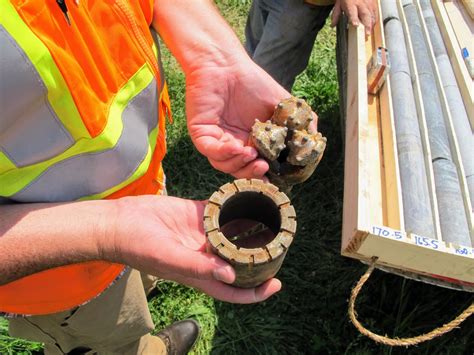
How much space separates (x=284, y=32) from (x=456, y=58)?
1.30m

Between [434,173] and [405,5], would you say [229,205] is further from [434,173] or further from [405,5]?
[405,5]

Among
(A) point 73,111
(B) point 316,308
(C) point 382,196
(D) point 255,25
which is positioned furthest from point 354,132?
(A) point 73,111

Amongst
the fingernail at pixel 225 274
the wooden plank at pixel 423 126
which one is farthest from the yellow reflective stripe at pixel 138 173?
the wooden plank at pixel 423 126

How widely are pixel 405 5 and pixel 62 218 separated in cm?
333

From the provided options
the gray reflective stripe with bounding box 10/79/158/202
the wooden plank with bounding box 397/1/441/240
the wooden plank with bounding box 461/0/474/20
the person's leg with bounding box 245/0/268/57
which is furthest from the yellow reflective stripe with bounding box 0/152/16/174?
the wooden plank with bounding box 461/0/474/20

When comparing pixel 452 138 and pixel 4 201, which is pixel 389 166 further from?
pixel 4 201

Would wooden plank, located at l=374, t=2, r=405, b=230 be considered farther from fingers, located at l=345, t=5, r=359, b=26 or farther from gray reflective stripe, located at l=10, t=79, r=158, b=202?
gray reflective stripe, located at l=10, t=79, r=158, b=202

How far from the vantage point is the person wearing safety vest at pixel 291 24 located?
3.44 meters

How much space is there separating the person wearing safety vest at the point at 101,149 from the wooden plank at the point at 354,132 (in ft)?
2.23

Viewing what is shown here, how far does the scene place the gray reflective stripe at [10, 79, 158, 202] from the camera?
165cm

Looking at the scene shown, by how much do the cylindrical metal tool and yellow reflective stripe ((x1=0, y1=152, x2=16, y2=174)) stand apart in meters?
0.66

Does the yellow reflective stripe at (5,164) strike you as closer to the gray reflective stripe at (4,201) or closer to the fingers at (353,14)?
the gray reflective stripe at (4,201)

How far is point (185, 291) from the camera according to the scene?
3639mm

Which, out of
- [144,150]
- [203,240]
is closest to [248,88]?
[144,150]
